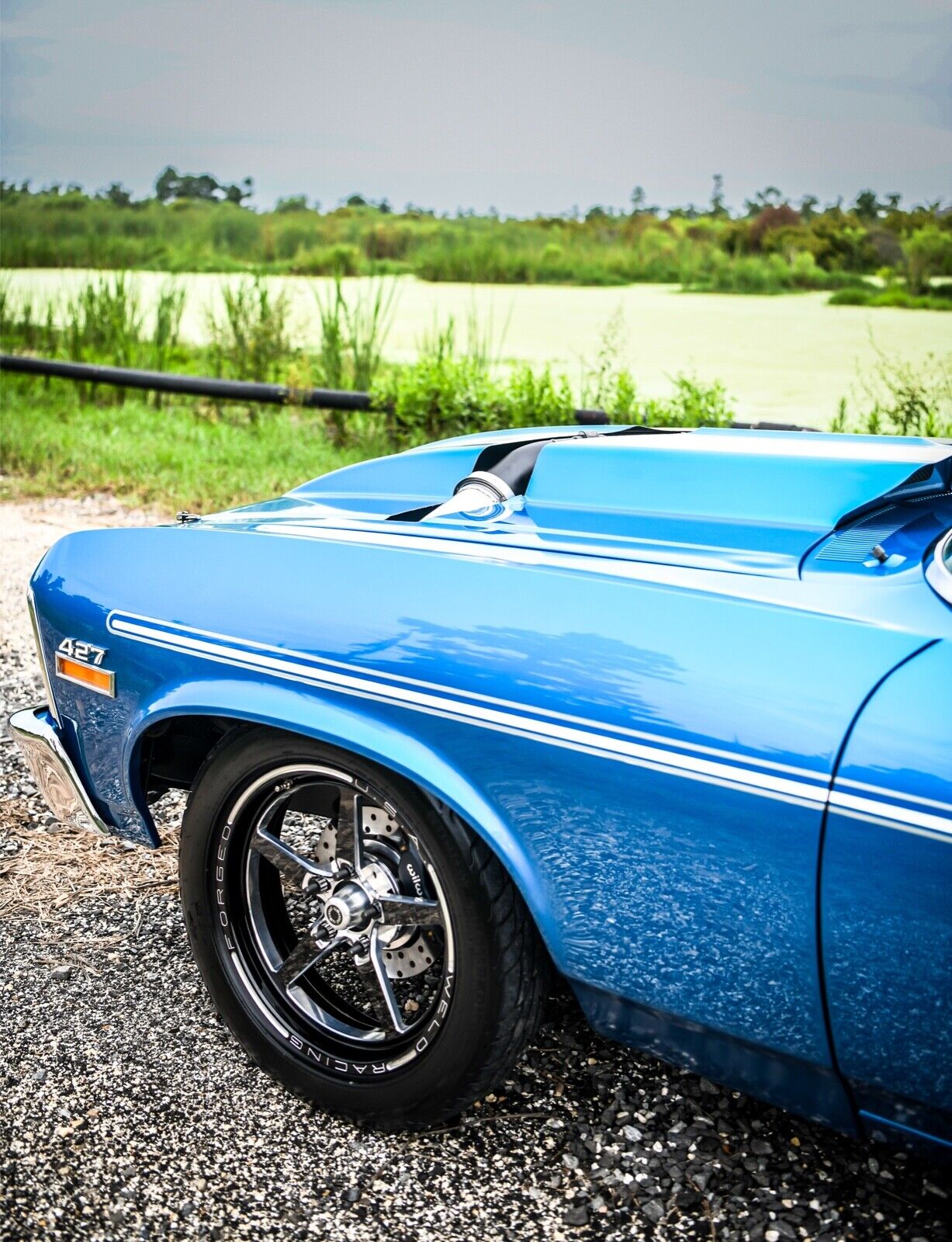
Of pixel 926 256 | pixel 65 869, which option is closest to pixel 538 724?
pixel 65 869

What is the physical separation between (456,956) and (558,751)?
0.44 metres

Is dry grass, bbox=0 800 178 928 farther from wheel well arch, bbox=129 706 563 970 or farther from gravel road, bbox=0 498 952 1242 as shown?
wheel well arch, bbox=129 706 563 970

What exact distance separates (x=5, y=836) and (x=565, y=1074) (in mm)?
1881

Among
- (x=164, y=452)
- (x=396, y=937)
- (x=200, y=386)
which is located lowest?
(x=396, y=937)

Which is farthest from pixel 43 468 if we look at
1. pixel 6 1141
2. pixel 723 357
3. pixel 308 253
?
pixel 6 1141

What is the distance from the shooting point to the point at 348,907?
2105 mm

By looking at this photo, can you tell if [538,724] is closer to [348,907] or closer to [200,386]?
[348,907]

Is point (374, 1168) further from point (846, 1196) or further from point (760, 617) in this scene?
point (760, 617)


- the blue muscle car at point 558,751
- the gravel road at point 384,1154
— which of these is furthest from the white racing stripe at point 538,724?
the gravel road at point 384,1154

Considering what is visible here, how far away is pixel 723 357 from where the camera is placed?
7.88 meters

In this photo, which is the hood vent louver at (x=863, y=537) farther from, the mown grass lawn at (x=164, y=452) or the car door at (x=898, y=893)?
the mown grass lawn at (x=164, y=452)

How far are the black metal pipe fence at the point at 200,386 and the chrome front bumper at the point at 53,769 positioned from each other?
→ 4.63 m

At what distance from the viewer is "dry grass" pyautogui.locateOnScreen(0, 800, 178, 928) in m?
2.99

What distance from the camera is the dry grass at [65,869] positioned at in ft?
9.82
